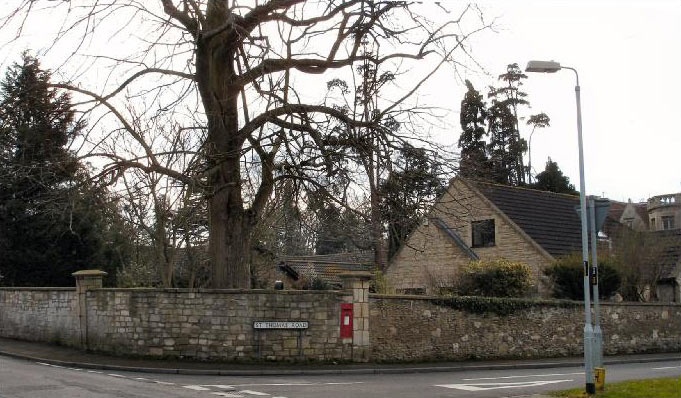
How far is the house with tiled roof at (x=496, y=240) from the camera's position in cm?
3167

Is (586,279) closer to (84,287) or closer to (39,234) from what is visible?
(84,287)

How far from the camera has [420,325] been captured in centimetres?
2116

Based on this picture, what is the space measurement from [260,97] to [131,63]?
10.8 ft

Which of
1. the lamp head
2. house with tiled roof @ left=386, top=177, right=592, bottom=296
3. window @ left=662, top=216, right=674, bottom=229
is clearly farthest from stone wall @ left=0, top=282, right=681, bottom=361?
window @ left=662, top=216, right=674, bottom=229

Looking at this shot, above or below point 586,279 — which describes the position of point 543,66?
above

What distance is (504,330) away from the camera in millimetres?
23031

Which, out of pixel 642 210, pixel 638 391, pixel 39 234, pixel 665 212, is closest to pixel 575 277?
pixel 638 391

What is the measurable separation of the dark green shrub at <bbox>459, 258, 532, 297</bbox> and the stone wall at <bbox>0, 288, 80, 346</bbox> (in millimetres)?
13517

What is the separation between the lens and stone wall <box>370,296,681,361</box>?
811 inches

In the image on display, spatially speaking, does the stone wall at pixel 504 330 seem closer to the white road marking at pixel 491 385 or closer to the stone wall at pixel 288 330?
the stone wall at pixel 288 330

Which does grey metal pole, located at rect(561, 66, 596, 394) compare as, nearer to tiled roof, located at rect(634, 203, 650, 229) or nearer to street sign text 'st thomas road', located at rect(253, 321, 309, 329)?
street sign text 'st thomas road', located at rect(253, 321, 309, 329)

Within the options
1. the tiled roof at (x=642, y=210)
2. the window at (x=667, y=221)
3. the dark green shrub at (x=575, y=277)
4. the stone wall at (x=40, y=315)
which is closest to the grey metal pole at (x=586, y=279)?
the dark green shrub at (x=575, y=277)

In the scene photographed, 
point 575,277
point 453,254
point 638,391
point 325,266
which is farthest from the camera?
point 325,266

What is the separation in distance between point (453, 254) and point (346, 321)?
49.6ft
